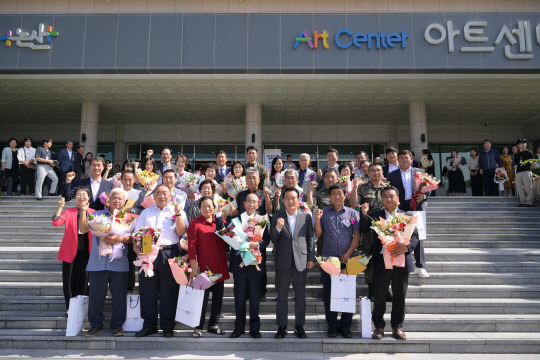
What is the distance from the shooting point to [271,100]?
552 inches

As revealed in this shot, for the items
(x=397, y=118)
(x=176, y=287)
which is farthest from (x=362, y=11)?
(x=176, y=287)

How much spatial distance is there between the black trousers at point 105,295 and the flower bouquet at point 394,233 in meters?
3.46

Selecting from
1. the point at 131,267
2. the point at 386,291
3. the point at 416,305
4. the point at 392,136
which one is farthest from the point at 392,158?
the point at 392,136

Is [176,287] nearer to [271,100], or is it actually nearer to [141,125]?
[271,100]

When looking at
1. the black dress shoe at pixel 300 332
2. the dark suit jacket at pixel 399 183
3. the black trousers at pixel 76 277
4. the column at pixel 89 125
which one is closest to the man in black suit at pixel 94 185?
the black trousers at pixel 76 277

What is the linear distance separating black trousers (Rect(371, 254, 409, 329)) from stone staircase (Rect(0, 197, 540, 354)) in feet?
0.84

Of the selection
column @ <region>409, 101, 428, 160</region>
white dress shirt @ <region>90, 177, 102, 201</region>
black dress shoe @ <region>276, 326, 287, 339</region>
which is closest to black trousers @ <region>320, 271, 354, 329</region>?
black dress shoe @ <region>276, 326, 287, 339</region>

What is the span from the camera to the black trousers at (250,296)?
4.46 m

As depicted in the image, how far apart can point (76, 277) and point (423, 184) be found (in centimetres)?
544

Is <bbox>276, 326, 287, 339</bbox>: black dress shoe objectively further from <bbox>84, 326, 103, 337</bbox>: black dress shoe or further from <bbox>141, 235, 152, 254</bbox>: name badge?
<bbox>84, 326, 103, 337</bbox>: black dress shoe

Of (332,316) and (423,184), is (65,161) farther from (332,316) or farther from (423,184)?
(423,184)

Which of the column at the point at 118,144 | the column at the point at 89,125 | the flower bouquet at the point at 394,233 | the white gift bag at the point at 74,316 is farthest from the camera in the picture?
the column at the point at 118,144

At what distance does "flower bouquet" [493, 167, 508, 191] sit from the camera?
36.4 feet

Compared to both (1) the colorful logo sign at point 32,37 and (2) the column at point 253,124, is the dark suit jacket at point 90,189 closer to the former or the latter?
(1) the colorful logo sign at point 32,37
